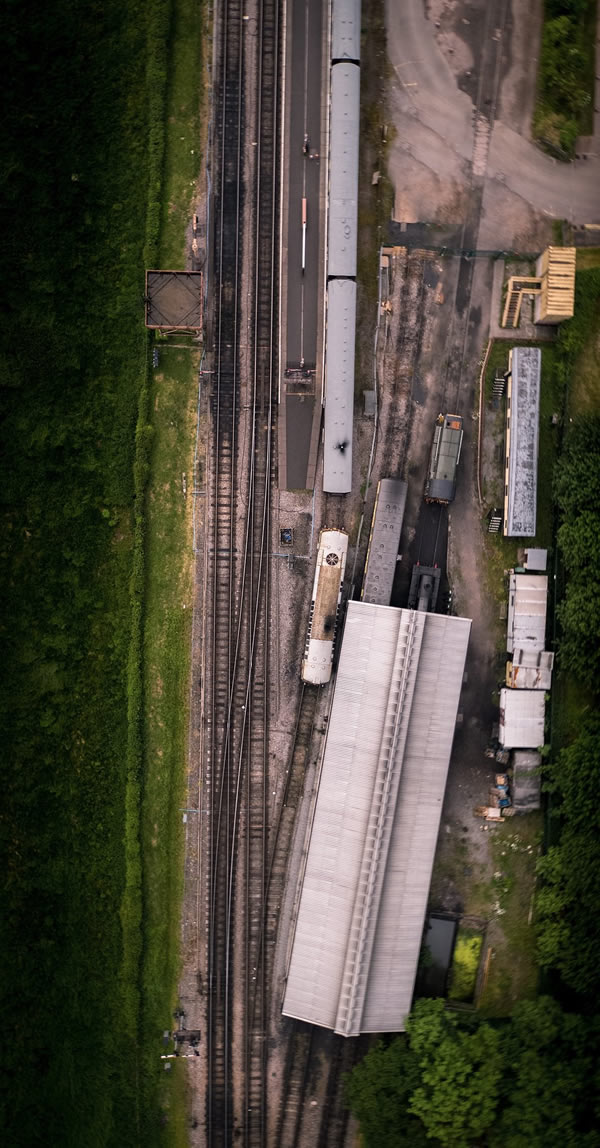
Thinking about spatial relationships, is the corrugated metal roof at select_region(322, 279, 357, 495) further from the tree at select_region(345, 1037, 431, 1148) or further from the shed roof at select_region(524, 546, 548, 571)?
the tree at select_region(345, 1037, 431, 1148)

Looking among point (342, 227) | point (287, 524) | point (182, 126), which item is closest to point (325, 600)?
point (287, 524)

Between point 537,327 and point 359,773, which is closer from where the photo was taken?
point 359,773

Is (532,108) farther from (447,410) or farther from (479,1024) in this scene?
(479,1024)

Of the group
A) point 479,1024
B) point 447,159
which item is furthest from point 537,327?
point 479,1024

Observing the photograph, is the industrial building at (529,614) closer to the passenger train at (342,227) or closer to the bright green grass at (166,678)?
the passenger train at (342,227)

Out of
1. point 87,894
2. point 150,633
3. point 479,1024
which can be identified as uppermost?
point 150,633

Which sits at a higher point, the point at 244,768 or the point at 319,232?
the point at 319,232
